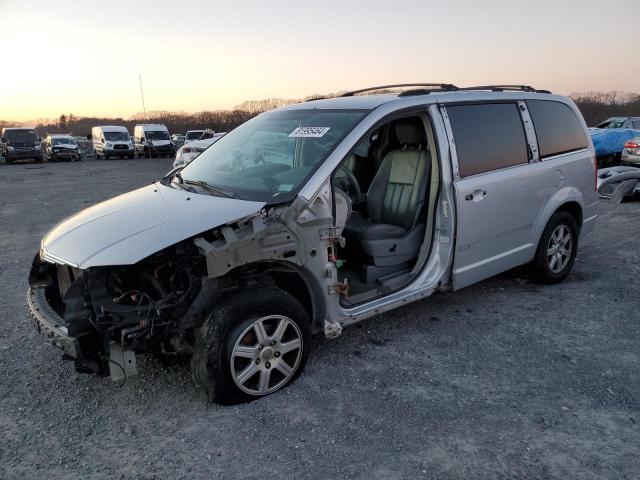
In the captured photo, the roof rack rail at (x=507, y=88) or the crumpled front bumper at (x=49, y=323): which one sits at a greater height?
the roof rack rail at (x=507, y=88)

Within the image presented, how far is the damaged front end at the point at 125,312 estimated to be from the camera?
272 cm

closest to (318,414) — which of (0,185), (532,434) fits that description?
(532,434)

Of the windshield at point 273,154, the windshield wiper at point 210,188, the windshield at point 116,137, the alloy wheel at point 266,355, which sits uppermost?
the windshield at point 116,137

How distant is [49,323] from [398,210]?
276 centimetres

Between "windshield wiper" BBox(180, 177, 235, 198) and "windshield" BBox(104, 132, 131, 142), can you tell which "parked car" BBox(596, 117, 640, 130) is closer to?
"windshield wiper" BBox(180, 177, 235, 198)

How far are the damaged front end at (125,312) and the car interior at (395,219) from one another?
4.14 ft

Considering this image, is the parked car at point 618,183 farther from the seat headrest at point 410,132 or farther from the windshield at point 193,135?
the windshield at point 193,135

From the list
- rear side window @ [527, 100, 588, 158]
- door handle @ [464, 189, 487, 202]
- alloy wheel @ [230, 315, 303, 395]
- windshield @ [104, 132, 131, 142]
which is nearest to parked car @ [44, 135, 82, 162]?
windshield @ [104, 132, 131, 142]

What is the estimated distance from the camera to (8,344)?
3.94m

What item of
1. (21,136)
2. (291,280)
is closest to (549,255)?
(291,280)

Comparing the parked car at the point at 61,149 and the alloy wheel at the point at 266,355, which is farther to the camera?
the parked car at the point at 61,149

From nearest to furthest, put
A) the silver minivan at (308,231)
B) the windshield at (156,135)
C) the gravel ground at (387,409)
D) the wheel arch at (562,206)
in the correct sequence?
the gravel ground at (387,409)
the silver minivan at (308,231)
the wheel arch at (562,206)
the windshield at (156,135)

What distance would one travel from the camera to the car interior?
3.98m

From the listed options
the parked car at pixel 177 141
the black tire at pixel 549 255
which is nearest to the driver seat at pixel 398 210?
the black tire at pixel 549 255
